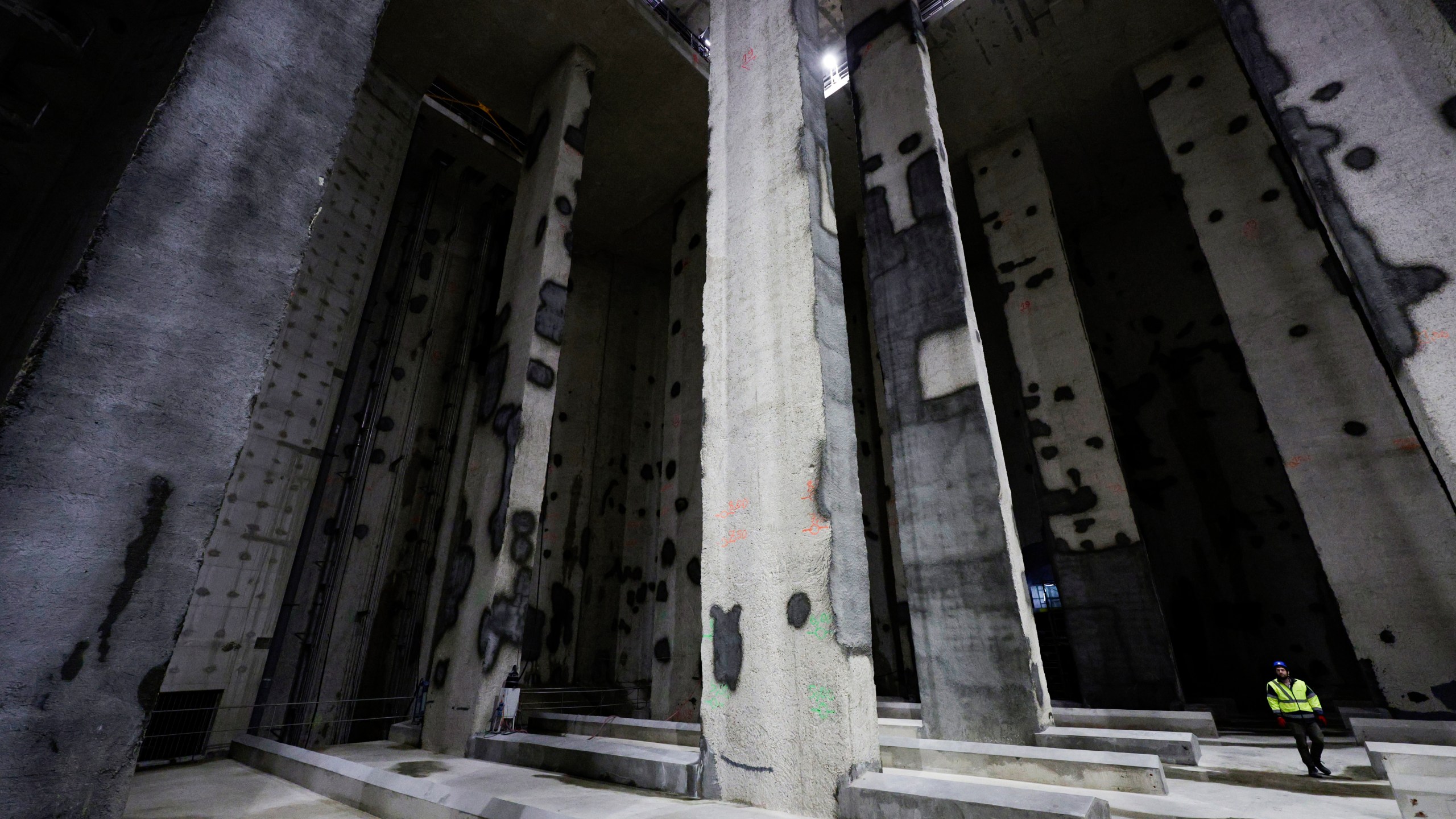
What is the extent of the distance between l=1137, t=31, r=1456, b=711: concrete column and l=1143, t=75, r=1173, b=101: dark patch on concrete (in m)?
0.14

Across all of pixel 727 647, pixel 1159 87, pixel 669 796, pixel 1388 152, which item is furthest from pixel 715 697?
pixel 1159 87

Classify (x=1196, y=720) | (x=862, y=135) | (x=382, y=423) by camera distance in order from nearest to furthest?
(x=1196, y=720), (x=862, y=135), (x=382, y=423)

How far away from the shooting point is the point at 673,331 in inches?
305

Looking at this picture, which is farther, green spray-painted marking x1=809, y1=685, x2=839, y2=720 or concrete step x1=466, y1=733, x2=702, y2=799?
concrete step x1=466, y1=733, x2=702, y2=799

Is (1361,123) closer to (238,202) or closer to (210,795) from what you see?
(238,202)

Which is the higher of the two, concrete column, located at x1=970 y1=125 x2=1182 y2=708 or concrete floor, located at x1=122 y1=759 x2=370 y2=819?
concrete column, located at x1=970 y1=125 x2=1182 y2=708

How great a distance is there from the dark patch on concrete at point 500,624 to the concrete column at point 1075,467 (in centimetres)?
472

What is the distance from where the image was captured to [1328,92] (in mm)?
3369

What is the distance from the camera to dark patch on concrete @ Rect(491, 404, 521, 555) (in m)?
4.40

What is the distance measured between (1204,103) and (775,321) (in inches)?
229

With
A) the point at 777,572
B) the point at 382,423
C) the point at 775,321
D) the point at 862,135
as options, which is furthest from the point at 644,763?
the point at 382,423

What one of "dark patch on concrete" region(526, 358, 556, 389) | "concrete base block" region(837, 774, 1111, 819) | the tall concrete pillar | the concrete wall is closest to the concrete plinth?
"concrete base block" region(837, 774, 1111, 819)

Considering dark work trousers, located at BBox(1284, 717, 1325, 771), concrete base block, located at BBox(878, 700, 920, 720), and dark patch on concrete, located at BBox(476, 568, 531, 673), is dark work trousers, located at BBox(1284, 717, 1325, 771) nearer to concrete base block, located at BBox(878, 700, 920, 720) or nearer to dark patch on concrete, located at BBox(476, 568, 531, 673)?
concrete base block, located at BBox(878, 700, 920, 720)

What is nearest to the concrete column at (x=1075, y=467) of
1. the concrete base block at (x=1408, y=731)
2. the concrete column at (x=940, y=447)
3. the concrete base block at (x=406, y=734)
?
the concrete base block at (x=1408, y=731)
